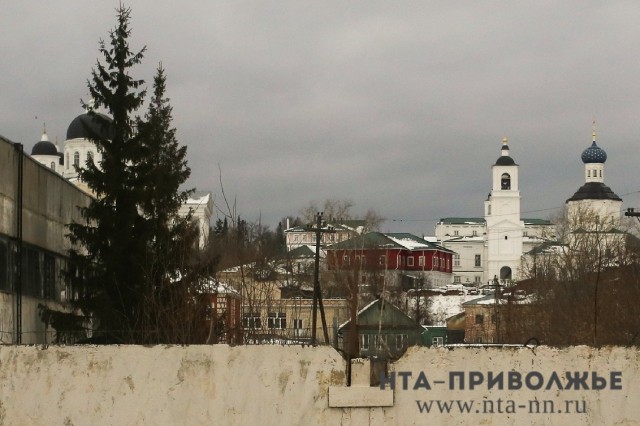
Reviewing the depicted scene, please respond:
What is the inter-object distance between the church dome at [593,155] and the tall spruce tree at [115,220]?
16117 cm

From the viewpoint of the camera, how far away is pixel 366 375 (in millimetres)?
13219

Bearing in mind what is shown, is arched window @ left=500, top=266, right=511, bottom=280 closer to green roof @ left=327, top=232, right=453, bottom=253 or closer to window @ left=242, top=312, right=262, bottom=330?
green roof @ left=327, top=232, right=453, bottom=253

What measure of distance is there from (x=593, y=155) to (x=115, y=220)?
164 metres

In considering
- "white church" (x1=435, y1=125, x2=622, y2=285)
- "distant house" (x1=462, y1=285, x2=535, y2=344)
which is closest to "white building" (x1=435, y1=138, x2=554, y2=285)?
"white church" (x1=435, y1=125, x2=622, y2=285)

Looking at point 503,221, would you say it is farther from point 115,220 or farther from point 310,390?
point 310,390

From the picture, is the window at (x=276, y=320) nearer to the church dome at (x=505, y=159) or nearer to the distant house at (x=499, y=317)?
the distant house at (x=499, y=317)

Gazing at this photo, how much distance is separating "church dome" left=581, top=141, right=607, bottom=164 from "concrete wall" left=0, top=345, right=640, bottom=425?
574 feet

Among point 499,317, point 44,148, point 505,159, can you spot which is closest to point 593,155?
point 505,159

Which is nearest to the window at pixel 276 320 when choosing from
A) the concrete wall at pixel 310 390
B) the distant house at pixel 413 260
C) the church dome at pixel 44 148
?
the concrete wall at pixel 310 390

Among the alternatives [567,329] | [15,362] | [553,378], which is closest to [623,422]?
[553,378]

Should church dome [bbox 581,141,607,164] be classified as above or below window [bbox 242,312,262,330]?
above

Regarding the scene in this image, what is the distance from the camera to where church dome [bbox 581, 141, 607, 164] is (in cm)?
18438

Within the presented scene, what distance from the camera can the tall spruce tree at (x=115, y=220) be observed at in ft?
85.3

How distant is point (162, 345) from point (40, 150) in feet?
491
